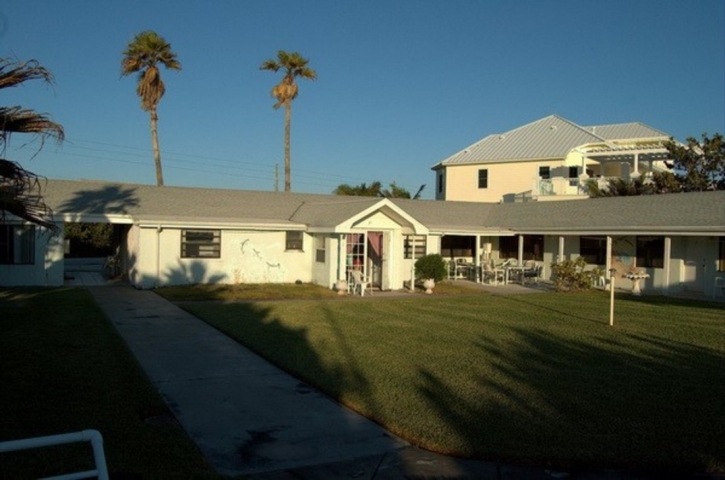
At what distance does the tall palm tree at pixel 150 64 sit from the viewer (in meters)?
→ 37.6

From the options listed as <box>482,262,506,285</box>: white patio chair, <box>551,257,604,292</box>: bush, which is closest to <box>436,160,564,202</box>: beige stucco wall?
<box>482,262,506,285</box>: white patio chair

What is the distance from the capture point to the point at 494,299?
21812 mm

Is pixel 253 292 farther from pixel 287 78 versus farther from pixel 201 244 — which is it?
pixel 287 78

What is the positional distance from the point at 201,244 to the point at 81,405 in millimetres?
16497

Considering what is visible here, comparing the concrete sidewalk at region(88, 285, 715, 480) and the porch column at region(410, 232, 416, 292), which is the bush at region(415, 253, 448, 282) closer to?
the porch column at region(410, 232, 416, 292)

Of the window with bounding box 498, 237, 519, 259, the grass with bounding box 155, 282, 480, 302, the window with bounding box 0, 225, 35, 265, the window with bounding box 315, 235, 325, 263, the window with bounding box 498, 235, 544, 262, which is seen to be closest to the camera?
the grass with bounding box 155, 282, 480, 302

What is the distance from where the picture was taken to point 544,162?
40938mm

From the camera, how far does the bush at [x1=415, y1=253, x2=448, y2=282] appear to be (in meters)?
23.7

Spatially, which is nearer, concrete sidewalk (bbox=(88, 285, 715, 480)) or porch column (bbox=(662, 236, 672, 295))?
concrete sidewalk (bbox=(88, 285, 715, 480))

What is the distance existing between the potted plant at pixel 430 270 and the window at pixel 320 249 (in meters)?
3.62

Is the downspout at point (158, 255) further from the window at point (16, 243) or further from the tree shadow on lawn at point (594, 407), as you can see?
the tree shadow on lawn at point (594, 407)

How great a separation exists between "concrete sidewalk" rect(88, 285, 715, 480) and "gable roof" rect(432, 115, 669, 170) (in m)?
33.3

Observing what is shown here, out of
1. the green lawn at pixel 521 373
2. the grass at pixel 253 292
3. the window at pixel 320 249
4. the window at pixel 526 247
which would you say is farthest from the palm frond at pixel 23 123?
the window at pixel 526 247

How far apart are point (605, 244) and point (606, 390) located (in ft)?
62.7
